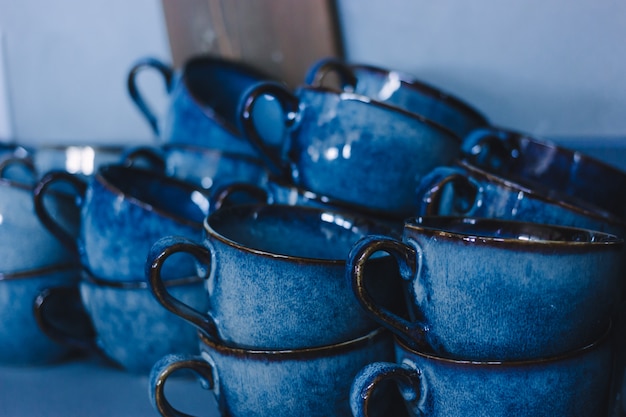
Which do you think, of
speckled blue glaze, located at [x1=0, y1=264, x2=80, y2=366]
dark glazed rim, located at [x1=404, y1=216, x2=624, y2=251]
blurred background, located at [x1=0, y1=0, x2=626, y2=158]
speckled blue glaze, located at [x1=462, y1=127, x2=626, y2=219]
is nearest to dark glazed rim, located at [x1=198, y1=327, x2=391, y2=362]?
dark glazed rim, located at [x1=404, y1=216, x2=624, y2=251]

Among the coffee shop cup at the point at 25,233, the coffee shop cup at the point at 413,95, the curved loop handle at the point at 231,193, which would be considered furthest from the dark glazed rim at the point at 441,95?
the coffee shop cup at the point at 25,233

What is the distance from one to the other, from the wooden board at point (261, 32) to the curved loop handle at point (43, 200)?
1.30 feet

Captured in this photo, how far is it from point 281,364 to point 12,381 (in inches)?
16.9

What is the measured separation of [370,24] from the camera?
103 centimetres

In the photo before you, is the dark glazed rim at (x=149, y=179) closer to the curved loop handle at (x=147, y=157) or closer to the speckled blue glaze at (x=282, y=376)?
the curved loop handle at (x=147, y=157)

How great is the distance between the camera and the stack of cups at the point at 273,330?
0.60 metres

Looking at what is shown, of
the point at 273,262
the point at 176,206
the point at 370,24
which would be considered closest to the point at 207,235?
the point at 273,262

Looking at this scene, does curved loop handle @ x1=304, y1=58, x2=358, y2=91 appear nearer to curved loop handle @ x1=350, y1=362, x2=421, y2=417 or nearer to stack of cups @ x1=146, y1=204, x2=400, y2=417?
stack of cups @ x1=146, y1=204, x2=400, y2=417

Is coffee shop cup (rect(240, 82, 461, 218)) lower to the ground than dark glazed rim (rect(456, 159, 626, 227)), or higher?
higher

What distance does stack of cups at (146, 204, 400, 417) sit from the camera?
1.95 ft

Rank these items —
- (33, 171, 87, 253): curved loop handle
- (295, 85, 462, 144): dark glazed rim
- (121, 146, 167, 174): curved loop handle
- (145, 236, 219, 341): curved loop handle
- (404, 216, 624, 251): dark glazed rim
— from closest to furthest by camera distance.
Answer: (404, 216, 624, 251): dark glazed rim
(145, 236, 219, 341): curved loop handle
(295, 85, 462, 144): dark glazed rim
(33, 171, 87, 253): curved loop handle
(121, 146, 167, 174): curved loop handle

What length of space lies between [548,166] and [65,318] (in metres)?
0.63

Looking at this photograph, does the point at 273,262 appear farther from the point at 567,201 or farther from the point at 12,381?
the point at 12,381

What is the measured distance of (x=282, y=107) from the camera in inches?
30.0
